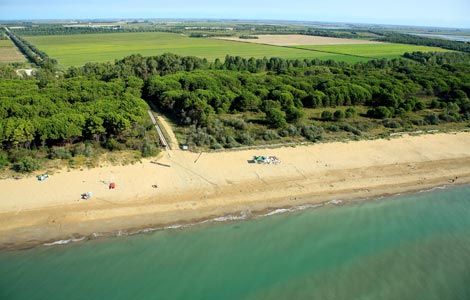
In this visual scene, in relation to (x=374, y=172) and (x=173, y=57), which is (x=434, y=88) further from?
(x=173, y=57)

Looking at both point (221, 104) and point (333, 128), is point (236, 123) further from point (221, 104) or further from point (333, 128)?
point (333, 128)

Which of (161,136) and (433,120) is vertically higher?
(433,120)

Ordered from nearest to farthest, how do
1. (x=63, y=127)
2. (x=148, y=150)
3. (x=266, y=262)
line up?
(x=266, y=262) < (x=63, y=127) < (x=148, y=150)

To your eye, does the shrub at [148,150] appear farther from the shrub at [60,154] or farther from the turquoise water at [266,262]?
the turquoise water at [266,262]

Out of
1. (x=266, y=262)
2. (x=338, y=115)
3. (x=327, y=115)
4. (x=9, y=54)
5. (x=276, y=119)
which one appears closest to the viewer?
(x=266, y=262)

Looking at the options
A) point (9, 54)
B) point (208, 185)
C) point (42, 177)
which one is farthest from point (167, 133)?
point (9, 54)

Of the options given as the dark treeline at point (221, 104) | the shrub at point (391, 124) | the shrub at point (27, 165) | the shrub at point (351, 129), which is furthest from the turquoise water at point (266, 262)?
the shrub at point (391, 124)

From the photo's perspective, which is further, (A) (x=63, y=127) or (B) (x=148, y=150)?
(B) (x=148, y=150)
